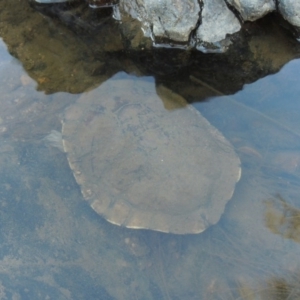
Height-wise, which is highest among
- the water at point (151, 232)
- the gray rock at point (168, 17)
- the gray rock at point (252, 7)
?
the gray rock at point (252, 7)

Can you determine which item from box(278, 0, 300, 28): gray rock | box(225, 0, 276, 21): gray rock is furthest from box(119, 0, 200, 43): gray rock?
box(278, 0, 300, 28): gray rock

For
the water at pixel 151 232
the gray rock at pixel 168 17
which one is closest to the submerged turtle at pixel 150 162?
the water at pixel 151 232

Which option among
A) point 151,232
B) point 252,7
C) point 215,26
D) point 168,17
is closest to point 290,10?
point 252,7

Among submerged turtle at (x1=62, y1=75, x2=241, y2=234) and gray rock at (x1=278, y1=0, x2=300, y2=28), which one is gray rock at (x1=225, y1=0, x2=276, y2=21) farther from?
submerged turtle at (x1=62, y1=75, x2=241, y2=234)

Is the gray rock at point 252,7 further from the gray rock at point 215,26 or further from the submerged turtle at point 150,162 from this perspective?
the submerged turtle at point 150,162

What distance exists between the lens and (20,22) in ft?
14.7

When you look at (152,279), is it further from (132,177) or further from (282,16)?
(282,16)

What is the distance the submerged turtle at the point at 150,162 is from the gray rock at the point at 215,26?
93cm

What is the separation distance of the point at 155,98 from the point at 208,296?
173 centimetres

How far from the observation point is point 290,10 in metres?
4.00

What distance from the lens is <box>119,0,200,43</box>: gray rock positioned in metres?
3.95

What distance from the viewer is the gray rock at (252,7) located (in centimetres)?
402

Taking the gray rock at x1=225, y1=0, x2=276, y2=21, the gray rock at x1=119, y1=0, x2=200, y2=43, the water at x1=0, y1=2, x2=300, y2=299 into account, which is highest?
the gray rock at x1=225, y1=0, x2=276, y2=21

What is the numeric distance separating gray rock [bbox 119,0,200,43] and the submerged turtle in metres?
0.89
